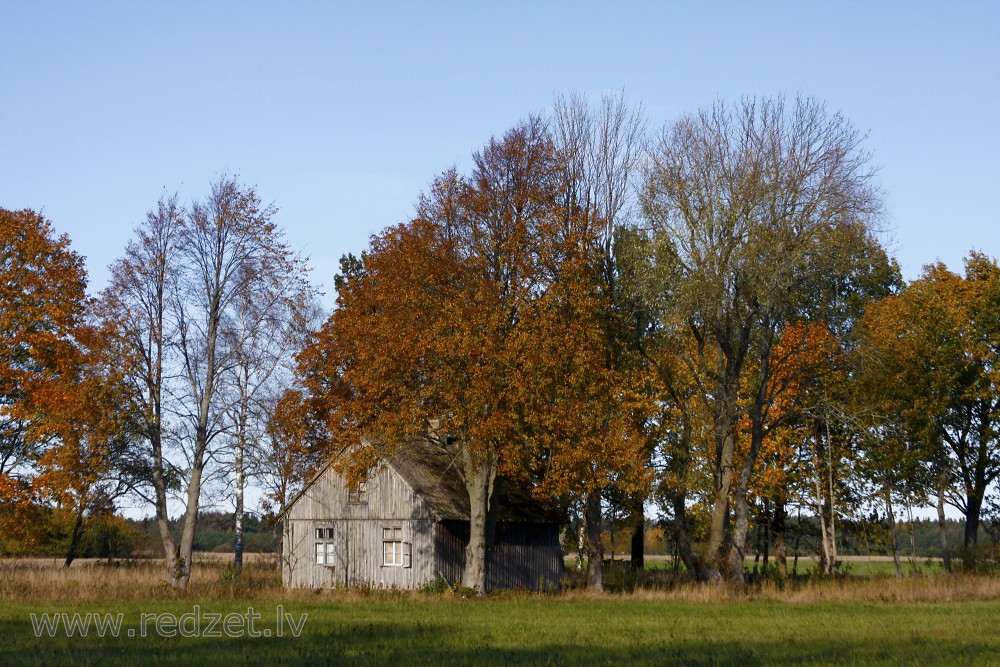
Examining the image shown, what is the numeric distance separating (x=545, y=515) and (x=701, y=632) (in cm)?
2224

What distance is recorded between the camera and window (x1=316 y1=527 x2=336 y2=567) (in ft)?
144

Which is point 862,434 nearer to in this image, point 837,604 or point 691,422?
point 691,422

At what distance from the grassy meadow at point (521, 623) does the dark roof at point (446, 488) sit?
522cm

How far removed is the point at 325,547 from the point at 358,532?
7.17ft

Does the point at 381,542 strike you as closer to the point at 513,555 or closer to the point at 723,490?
the point at 513,555

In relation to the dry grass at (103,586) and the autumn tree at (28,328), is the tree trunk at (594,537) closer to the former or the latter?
the dry grass at (103,586)

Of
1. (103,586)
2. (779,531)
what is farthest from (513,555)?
(779,531)

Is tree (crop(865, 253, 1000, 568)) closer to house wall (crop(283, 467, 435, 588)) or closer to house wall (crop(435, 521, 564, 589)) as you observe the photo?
house wall (crop(435, 521, 564, 589))

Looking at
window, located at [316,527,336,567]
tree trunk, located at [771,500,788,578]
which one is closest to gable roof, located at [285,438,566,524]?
window, located at [316,527,336,567]

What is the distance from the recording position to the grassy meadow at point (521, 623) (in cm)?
1855

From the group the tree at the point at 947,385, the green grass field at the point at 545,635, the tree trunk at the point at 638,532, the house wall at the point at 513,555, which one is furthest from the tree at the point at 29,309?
the tree at the point at 947,385

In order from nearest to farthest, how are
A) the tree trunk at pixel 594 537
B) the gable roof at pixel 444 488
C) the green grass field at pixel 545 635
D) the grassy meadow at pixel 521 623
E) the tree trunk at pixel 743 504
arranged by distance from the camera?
1. the green grass field at pixel 545 635
2. the grassy meadow at pixel 521 623
3. the tree trunk at pixel 743 504
4. the tree trunk at pixel 594 537
5. the gable roof at pixel 444 488

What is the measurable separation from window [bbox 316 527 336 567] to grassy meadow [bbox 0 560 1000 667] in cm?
287

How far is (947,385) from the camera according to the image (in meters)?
47.2
